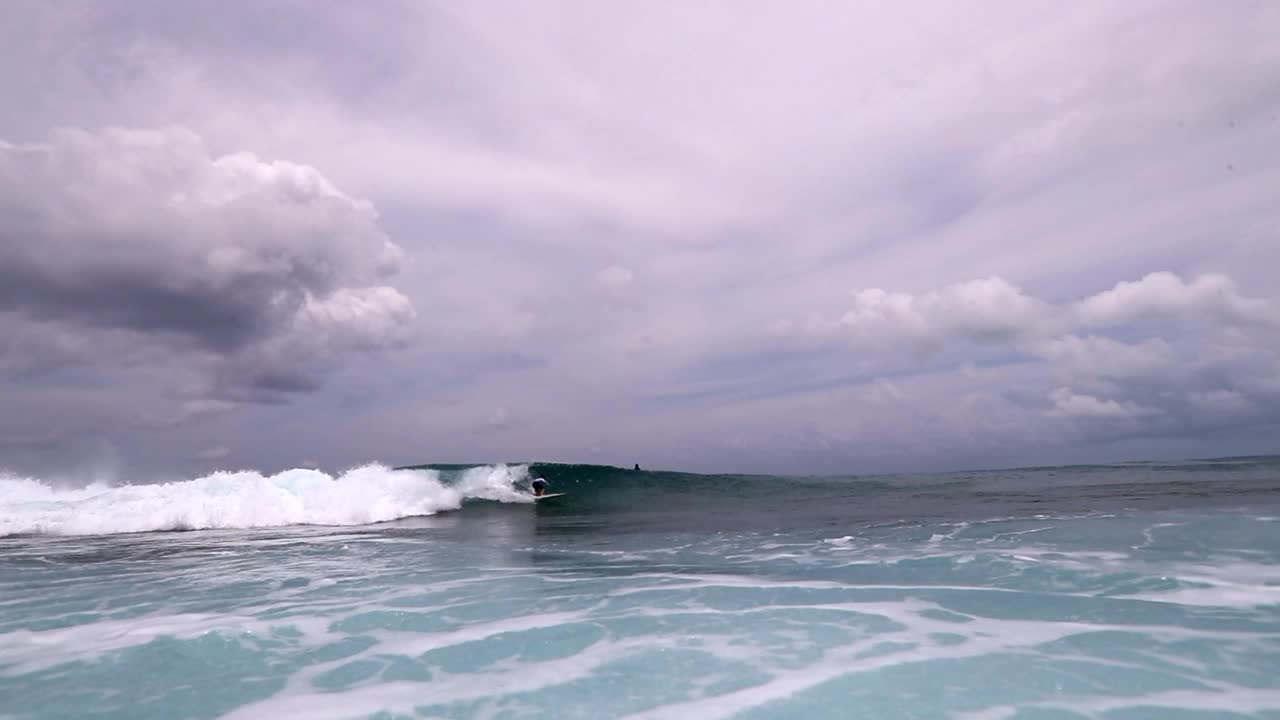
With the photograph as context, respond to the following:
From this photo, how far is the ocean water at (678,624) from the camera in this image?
200 inches

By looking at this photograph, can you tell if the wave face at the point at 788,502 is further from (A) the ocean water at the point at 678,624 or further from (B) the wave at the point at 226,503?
(B) the wave at the point at 226,503

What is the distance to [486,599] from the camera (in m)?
8.80

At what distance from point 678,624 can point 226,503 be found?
2066 centimetres

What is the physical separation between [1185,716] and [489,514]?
23.0 meters

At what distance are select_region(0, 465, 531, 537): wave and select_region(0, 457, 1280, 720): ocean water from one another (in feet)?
16.4

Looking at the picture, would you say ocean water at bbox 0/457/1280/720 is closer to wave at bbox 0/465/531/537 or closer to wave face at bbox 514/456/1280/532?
wave face at bbox 514/456/1280/532

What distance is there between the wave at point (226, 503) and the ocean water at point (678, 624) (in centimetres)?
499

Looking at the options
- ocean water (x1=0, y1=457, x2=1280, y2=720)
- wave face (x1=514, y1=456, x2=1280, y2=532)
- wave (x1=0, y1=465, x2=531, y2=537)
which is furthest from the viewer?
wave (x1=0, y1=465, x2=531, y2=537)

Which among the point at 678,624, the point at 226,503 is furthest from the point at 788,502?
the point at 678,624

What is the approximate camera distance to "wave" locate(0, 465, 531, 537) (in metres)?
21.3

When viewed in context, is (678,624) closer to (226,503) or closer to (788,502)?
(226,503)

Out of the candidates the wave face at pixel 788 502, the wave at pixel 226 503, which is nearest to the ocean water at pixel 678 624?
the wave face at pixel 788 502

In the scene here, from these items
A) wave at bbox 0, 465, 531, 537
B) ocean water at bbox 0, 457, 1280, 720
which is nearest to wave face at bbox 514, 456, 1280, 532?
ocean water at bbox 0, 457, 1280, 720

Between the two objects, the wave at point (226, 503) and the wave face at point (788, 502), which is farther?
the wave at point (226, 503)
